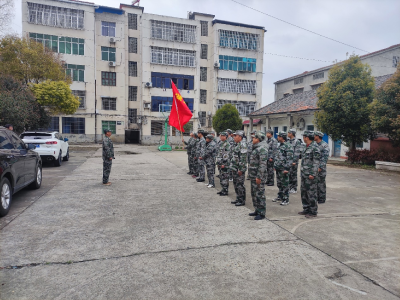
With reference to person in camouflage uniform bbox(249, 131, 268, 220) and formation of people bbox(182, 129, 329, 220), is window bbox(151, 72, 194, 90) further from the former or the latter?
person in camouflage uniform bbox(249, 131, 268, 220)

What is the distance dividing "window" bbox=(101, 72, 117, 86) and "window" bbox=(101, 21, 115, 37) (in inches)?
178

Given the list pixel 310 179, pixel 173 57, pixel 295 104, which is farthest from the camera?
pixel 173 57

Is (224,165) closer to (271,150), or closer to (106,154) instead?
(271,150)

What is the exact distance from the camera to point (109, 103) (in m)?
33.0

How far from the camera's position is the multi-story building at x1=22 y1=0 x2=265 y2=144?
30.8 metres

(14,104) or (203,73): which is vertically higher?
(203,73)

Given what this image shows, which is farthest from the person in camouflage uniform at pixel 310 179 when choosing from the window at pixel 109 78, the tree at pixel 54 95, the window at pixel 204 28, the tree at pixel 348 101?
the window at pixel 204 28

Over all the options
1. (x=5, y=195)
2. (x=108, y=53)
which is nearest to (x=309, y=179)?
(x=5, y=195)

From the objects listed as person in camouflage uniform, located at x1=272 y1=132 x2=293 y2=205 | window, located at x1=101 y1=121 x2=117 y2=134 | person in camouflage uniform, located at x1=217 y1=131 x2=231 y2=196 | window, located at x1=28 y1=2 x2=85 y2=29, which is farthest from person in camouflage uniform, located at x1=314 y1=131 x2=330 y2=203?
window, located at x1=28 y1=2 x2=85 y2=29

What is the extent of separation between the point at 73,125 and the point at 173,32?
16.3m

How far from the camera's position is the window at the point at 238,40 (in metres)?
36.0

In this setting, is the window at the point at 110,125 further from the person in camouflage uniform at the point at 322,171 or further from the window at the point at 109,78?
the person in camouflage uniform at the point at 322,171

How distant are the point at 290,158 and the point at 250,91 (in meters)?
31.8

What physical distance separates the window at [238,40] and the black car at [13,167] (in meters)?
32.8
